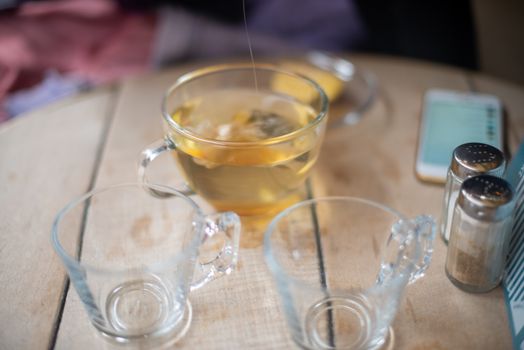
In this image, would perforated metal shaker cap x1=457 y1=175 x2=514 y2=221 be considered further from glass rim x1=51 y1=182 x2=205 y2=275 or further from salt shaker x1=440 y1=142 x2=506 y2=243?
glass rim x1=51 y1=182 x2=205 y2=275

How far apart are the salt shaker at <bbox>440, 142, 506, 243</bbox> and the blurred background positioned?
1.79 feet

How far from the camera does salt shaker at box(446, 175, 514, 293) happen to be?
0.51 metres

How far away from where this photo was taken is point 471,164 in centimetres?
56

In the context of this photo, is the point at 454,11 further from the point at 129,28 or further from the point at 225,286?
the point at 225,286

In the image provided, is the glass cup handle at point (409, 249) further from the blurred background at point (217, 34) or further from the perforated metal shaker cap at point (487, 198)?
the blurred background at point (217, 34)

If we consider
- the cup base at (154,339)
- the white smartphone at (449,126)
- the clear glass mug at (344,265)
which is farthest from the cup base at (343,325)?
the white smartphone at (449,126)

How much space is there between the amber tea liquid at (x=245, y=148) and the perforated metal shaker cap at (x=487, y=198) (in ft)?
0.52

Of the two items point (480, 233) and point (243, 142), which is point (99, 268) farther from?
point (480, 233)

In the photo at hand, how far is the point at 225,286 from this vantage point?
0.58 metres

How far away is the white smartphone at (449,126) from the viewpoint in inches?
28.3

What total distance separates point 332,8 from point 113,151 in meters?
0.60

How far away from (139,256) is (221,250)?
10 cm

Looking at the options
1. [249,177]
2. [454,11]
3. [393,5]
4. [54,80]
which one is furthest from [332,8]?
[249,177]

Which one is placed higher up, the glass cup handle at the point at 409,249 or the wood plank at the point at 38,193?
the glass cup handle at the point at 409,249
